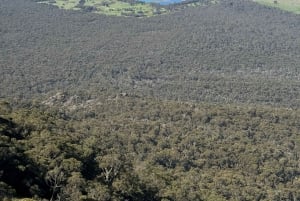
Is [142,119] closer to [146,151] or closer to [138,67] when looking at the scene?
[146,151]

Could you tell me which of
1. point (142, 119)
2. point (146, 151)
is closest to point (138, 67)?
point (142, 119)

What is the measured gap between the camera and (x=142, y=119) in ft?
303

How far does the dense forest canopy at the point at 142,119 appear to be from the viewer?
45.1 meters

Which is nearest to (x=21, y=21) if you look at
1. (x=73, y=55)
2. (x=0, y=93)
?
(x=73, y=55)

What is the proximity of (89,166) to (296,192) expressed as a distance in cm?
2804

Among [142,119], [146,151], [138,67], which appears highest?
[146,151]

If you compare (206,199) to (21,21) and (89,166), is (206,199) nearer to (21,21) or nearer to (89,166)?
(89,166)

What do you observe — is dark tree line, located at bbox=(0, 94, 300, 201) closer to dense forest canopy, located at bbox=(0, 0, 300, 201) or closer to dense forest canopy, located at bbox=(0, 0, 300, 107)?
dense forest canopy, located at bbox=(0, 0, 300, 201)

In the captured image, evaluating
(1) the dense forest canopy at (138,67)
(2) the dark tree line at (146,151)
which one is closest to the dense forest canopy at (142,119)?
(2) the dark tree line at (146,151)

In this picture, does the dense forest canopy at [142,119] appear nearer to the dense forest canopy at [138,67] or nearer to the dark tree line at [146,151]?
the dark tree line at [146,151]

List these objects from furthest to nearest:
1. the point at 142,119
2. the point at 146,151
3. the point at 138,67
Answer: the point at 138,67 < the point at 142,119 < the point at 146,151

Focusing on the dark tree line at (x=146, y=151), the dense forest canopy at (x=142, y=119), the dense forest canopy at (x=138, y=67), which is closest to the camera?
the dark tree line at (x=146, y=151)

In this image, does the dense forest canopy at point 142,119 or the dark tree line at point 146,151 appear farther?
the dense forest canopy at point 142,119

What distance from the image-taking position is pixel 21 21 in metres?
199
